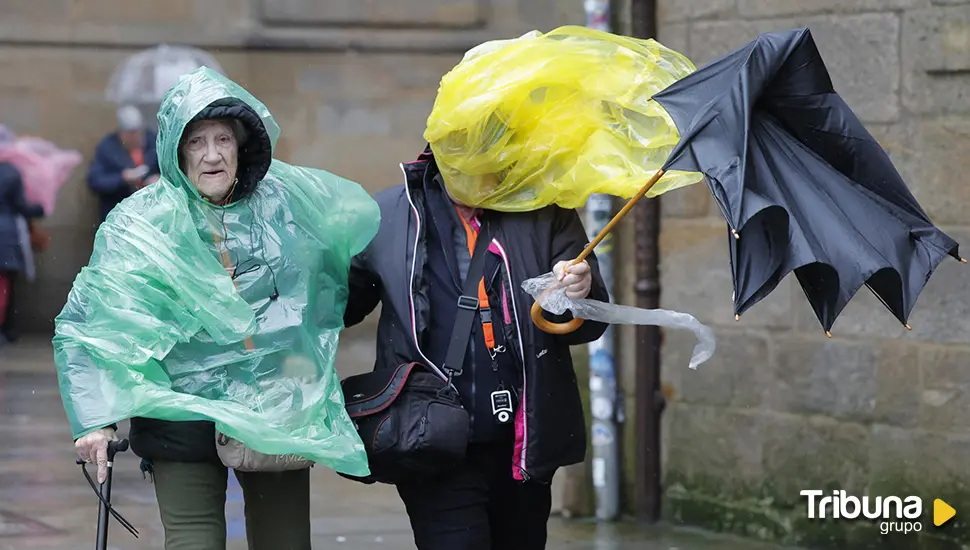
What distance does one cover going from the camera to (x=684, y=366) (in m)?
7.02

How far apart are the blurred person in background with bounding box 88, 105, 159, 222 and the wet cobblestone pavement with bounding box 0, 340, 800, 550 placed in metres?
5.44

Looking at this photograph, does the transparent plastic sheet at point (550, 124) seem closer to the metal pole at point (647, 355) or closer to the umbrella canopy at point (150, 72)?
the metal pole at point (647, 355)

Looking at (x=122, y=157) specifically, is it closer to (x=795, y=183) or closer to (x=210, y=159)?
(x=210, y=159)

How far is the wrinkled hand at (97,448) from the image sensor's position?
426cm

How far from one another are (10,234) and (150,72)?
1.90 meters

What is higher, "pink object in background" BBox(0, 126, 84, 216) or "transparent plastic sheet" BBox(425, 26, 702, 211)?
"pink object in background" BBox(0, 126, 84, 216)

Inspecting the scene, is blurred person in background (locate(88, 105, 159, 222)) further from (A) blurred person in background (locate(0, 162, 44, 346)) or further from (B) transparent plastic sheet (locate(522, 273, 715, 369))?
(B) transparent plastic sheet (locate(522, 273, 715, 369))

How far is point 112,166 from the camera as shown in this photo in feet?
48.0

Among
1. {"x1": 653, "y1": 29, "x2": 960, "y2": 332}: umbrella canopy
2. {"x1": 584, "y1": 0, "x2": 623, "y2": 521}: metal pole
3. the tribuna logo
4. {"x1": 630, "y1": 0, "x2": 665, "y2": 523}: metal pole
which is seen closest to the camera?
{"x1": 653, "y1": 29, "x2": 960, "y2": 332}: umbrella canopy

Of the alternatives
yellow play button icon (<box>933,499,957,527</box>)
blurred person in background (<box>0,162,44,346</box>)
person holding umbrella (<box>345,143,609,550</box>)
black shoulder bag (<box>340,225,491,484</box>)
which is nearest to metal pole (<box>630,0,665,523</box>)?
yellow play button icon (<box>933,499,957,527</box>)

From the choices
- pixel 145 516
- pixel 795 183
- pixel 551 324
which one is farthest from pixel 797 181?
pixel 145 516

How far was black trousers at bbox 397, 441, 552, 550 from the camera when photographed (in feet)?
14.8

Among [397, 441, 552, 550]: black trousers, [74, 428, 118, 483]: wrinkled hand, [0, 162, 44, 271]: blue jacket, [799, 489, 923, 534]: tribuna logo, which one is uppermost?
[0, 162, 44, 271]: blue jacket

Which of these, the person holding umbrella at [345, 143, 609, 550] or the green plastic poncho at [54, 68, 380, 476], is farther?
the person holding umbrella at [345, 143, 609, 550]
